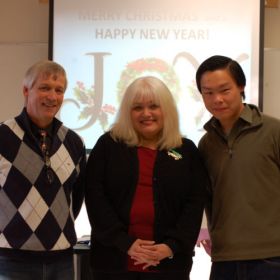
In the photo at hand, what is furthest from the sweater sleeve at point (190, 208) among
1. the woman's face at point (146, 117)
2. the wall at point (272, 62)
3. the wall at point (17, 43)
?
the wall at point (17, 43)

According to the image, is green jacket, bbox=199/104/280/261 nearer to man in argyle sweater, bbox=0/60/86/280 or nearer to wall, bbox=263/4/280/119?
man in argyle sweater, bbox=0/60/86/280

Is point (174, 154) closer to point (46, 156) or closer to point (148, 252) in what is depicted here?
point (148, 252)

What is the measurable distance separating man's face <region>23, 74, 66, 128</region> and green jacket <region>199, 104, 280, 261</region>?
0.71 metres

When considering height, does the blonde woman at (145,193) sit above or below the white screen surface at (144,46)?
below

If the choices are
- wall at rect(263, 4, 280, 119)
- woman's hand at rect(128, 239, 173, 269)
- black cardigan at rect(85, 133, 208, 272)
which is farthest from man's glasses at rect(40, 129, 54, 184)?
wall at rect(263, 4, 280, 119)

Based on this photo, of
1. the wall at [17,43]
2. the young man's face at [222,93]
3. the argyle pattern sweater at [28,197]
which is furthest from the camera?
the wall at [17,43]

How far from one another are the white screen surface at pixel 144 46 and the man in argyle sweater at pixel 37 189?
1561 mm

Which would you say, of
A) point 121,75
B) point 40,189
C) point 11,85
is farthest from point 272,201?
point 11,85

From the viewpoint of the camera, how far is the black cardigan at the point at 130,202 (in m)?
1.67

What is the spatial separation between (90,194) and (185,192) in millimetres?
378

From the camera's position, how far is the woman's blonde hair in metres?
1.75

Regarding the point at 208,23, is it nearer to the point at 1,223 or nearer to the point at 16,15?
the point at 16,15

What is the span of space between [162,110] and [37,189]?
584mm

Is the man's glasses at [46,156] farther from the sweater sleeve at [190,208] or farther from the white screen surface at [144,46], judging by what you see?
the white screen surface at [144,46]
